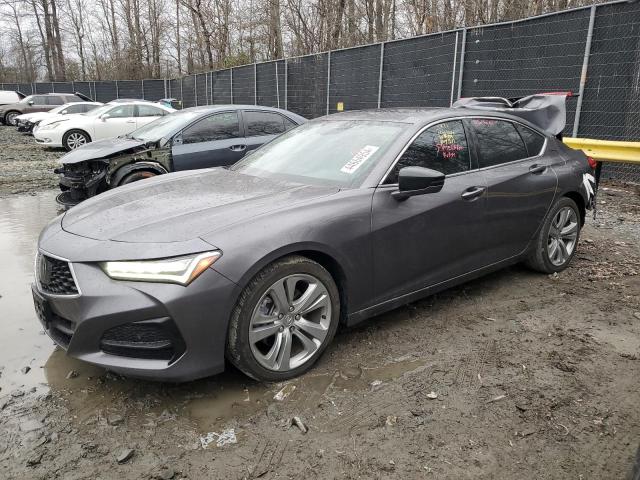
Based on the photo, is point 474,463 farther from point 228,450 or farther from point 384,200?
point 384,200

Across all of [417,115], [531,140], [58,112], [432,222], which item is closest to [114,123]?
[58,112]

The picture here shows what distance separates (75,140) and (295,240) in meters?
13.8

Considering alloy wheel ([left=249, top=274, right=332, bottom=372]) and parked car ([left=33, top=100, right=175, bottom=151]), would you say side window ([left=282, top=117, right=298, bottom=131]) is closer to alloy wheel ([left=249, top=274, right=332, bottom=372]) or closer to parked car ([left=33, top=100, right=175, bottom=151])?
alloy wheel ([left=249, top=274, right=332, bottom=372])

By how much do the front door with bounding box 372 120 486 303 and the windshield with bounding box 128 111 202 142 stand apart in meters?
4.44

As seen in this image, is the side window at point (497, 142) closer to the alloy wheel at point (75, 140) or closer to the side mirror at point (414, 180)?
the side mirror at point (414, 180)

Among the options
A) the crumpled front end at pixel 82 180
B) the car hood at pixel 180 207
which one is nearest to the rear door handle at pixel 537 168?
the car hood at pixel 180 207

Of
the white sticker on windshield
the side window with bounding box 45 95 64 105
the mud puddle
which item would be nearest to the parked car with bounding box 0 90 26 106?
the side window with bounding box 45 95 64 105

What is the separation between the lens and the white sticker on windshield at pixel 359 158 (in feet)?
11.3

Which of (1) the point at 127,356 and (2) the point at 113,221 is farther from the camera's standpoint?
(2) the point at 113,221

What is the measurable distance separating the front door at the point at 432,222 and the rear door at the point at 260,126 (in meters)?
4.04

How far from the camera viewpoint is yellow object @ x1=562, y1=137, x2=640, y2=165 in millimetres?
6828

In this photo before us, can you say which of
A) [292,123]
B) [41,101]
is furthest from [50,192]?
[41,101]

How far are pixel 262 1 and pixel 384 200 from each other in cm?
2510

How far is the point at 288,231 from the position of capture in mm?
2836
